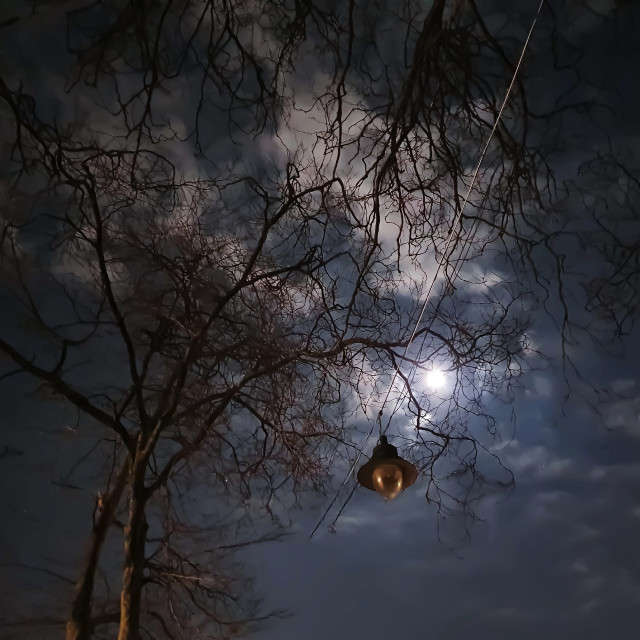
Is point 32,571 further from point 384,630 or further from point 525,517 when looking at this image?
point 384,630

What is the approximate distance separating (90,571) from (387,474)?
1944mm

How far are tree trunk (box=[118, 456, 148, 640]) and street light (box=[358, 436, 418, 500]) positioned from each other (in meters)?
1.40

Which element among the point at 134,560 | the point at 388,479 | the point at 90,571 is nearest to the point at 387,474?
the point at 388,479

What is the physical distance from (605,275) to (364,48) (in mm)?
1713

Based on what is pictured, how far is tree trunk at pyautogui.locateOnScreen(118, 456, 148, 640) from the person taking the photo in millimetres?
3721

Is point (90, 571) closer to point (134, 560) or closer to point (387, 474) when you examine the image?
point (134, 560)

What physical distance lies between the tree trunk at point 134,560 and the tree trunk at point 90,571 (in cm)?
25

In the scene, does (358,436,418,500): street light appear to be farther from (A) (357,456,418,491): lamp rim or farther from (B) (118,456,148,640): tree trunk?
(B) (118,456,148,640): tree trunk

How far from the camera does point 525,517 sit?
11.6 metres

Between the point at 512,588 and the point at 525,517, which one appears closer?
the point at 525,517

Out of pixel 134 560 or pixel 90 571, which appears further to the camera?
pixel 90 571


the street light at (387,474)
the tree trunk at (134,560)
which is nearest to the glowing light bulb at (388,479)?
the street light at (387,474)

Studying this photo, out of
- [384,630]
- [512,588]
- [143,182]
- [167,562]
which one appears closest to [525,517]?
[512,588]

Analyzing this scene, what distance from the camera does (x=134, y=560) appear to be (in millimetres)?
3916
